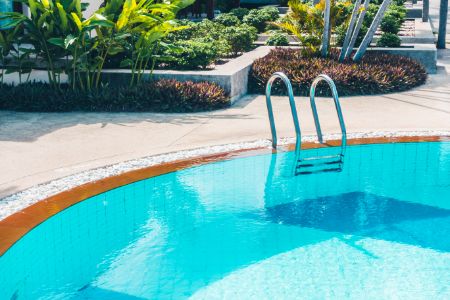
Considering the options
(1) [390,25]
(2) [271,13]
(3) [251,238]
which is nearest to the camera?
(3) [251,238]

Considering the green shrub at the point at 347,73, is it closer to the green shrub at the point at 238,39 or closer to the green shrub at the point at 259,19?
the green shrub at the point at 238,39

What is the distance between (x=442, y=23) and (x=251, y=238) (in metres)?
15.9

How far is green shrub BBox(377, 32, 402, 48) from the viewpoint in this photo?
17.5m

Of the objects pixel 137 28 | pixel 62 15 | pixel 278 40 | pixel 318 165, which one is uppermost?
pixel 62 15

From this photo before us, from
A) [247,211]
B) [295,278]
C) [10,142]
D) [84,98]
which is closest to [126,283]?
[295,278]

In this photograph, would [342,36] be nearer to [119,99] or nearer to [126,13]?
[126,13]

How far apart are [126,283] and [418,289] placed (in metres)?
2.49

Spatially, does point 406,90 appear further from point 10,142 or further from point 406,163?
point 10,142

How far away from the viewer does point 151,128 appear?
11500 millimetres

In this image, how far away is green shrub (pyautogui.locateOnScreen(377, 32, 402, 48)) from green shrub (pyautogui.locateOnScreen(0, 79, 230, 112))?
20.3 feet

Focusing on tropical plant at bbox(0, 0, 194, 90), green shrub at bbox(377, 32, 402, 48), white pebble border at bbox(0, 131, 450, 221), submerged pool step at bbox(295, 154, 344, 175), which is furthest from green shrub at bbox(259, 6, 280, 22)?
submerged pool step at bbox(295, 154, 344, 175)

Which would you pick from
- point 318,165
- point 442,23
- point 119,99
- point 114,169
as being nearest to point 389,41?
point 442,23

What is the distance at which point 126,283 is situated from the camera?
655 cm

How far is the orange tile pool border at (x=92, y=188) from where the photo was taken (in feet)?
23.8
